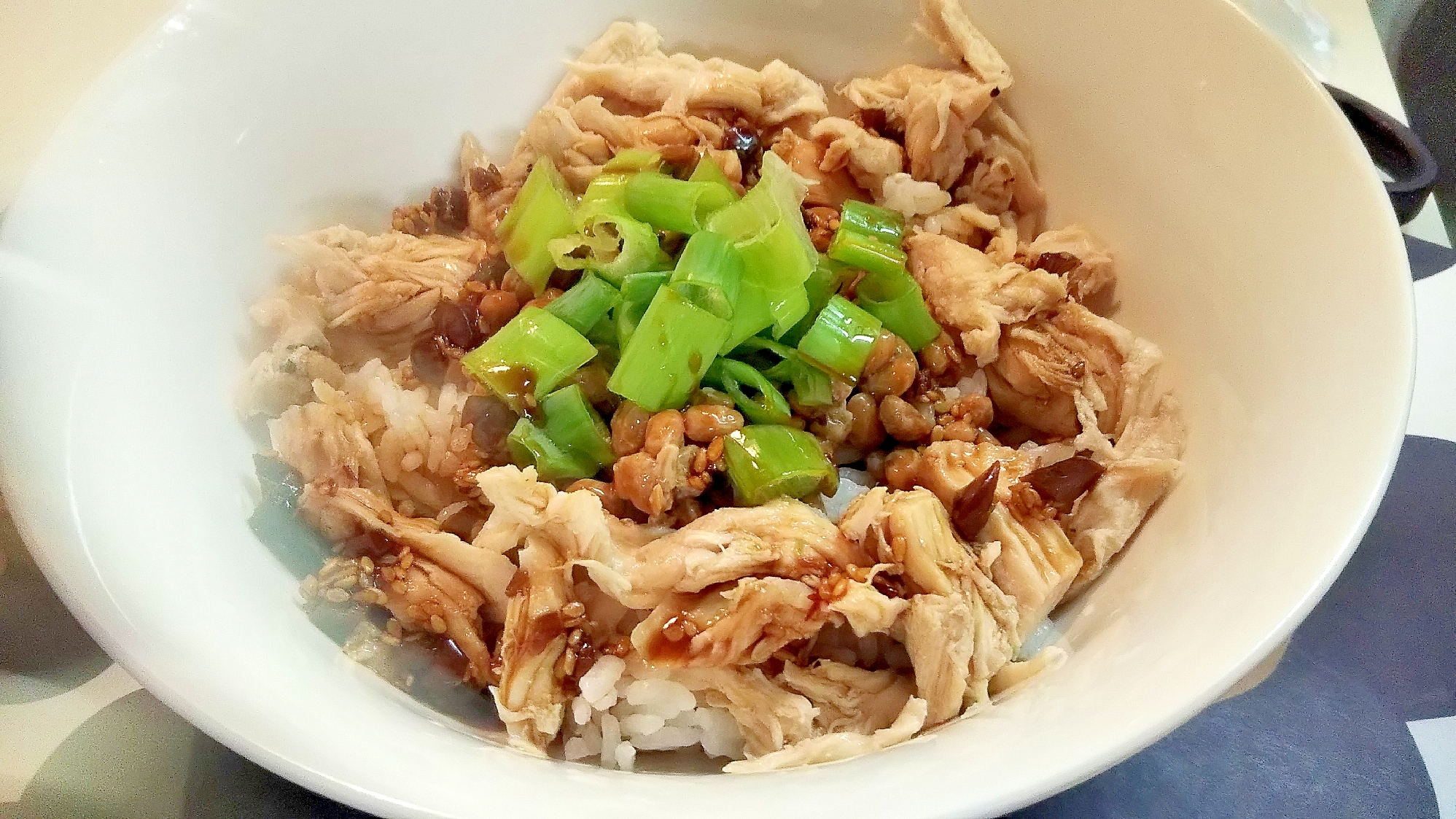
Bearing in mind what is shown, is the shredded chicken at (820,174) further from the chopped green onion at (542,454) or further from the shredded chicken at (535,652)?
the shredded chicken at (535,652)

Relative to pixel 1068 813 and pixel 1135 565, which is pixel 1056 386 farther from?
pixel 1068 813

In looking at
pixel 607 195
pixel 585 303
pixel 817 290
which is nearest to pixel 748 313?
pixel 817 290

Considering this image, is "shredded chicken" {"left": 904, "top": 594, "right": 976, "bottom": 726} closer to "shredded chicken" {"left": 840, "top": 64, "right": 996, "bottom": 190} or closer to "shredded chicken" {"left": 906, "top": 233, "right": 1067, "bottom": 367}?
"shredded chicken" {"left": 906, "top": 233, "right": 1067, "bottom": 367}

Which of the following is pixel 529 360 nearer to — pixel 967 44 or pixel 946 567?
pixel 946 567

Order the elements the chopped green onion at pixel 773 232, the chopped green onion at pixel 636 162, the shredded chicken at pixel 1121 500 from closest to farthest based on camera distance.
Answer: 1. the shredded chicken at pixel 1121 500
2. the chopped green onion at pixel 773 232
3. the chopped green onion at pixel 636 162

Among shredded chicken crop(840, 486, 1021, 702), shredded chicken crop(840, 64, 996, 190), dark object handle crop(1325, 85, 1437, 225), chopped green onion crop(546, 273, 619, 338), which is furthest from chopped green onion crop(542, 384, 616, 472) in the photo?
dark object handle crop(1325, 85, 1437, 225)

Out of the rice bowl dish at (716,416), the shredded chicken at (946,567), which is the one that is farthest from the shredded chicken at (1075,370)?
the shredded chicken at (946,567)
